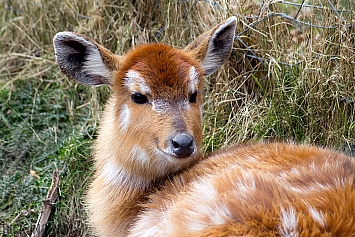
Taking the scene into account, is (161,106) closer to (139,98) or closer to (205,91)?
(139,98)

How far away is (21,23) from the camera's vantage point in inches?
281

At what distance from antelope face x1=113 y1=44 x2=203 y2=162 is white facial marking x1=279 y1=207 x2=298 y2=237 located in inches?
36.3

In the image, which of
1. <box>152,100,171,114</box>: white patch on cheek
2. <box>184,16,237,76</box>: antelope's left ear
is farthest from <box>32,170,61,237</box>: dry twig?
<box>184,16,237,76</box>: antelope's left ear

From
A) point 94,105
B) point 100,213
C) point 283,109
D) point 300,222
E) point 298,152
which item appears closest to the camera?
point 300,222

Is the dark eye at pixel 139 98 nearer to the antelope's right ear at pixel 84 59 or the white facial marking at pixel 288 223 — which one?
the antelope's right ear at pixel 84 59

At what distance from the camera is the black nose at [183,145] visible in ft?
12.8

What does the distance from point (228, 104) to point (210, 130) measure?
30 cm

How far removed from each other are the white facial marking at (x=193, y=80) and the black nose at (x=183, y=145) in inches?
17.7

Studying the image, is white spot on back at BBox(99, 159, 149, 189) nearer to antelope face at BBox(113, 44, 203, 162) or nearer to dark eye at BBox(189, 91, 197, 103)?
antelope face at BBox(113, 44, 203, 162)

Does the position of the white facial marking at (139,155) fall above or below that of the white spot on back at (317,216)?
below

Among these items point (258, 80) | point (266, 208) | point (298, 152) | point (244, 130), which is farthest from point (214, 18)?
point (266, 208)

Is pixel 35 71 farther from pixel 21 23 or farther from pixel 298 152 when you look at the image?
pixel 298 152

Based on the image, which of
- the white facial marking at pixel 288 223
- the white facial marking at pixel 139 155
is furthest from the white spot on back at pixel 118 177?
the white facial marking at pixel 288 223

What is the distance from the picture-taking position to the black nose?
12.8 ft
